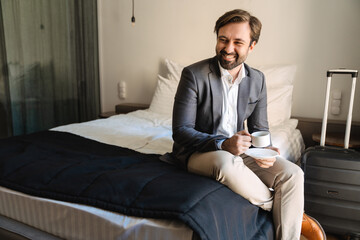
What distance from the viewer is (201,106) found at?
4.38ft

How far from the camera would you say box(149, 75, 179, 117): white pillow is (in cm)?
258

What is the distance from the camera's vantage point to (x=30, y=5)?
8.48ft

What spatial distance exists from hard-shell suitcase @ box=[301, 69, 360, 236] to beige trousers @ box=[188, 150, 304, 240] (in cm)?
46

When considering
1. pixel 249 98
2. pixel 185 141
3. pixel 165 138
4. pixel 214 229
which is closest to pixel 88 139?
pixel 165 138

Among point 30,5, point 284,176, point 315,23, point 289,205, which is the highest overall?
point 30,5

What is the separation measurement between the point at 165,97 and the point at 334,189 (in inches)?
63.0

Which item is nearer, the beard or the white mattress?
the white mattress

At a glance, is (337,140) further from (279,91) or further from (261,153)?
(261,153)

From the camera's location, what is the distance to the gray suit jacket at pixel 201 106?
4.03 ft

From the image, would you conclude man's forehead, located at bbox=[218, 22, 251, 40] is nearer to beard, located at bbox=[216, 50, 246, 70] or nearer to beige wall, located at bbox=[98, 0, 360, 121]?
beard, located at bbox=[216, 50, 246, 70]

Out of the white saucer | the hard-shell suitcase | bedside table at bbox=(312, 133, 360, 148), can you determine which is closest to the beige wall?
bedside table at bbox=(312, 133, 360, 148)

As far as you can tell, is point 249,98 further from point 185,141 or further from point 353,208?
point 353,208

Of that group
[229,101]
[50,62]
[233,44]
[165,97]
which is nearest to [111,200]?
[229,101]

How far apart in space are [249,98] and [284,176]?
430 mm
